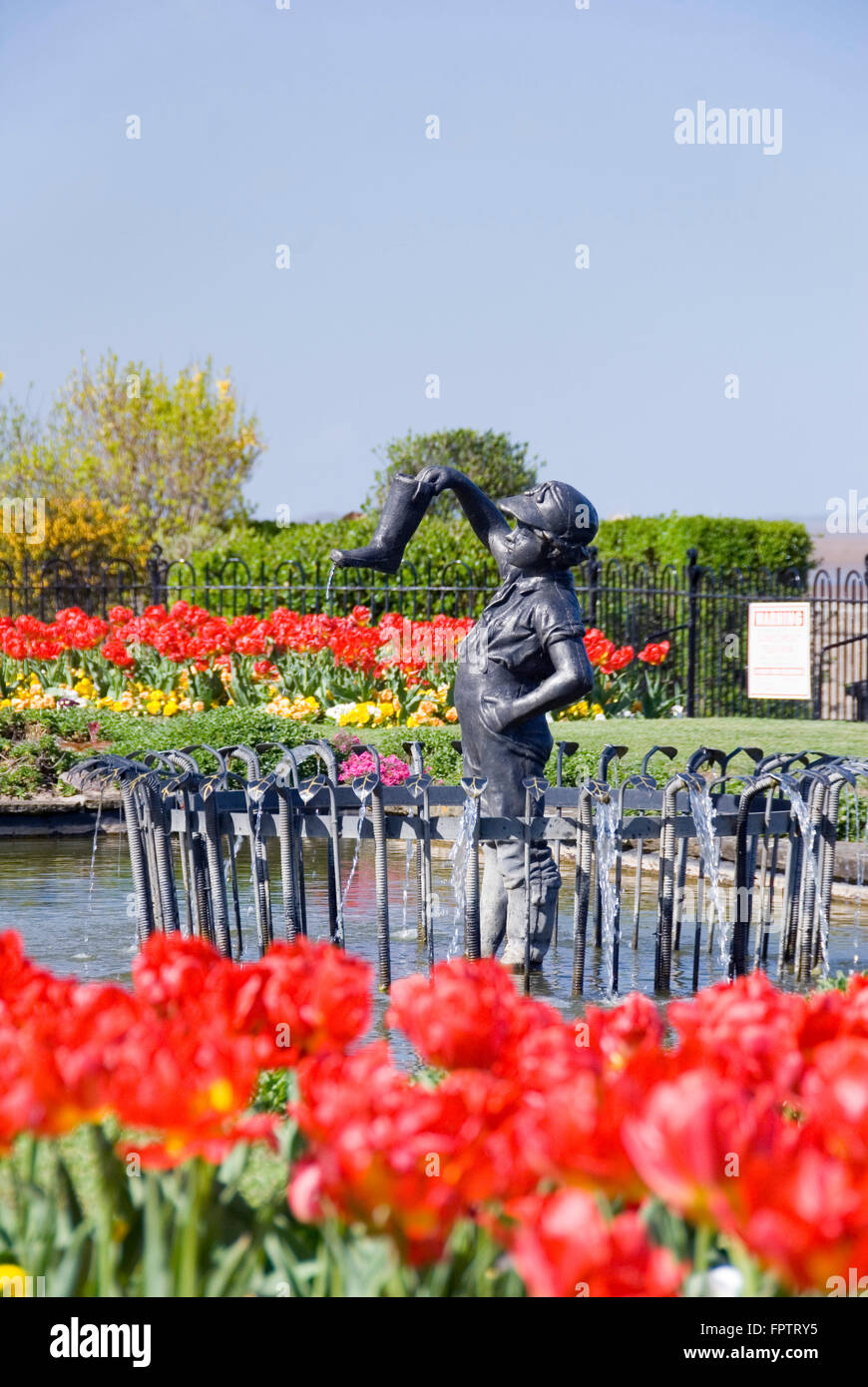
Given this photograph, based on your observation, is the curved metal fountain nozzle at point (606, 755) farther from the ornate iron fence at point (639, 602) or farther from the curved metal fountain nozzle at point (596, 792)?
the ornate iron fence at point (639, 602)

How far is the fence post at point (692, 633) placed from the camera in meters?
16.0

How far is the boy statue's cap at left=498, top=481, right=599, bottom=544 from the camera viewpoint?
5355 millimetres

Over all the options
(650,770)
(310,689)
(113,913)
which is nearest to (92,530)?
(310,689)

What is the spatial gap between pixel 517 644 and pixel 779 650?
854 centimetres

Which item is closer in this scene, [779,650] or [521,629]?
[521,629]

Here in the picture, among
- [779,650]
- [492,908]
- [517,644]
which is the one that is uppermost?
[517,644]

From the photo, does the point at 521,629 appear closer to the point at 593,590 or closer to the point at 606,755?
the point at 606,755

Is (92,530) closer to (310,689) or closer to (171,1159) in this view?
(310,689)

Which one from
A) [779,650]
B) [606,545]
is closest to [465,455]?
[606,545]

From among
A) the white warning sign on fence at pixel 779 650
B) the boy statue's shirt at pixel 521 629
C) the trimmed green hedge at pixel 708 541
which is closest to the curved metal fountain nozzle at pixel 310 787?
the boy statue's shirt at pixel 521 629

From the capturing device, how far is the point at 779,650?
13.5 metres

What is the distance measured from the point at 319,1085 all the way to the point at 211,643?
12.3m

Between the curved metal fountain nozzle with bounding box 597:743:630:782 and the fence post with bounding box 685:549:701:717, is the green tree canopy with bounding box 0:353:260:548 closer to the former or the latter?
the fence post with bounding box 685:549:701:717

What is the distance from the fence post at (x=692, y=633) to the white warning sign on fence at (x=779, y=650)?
2329 mm
